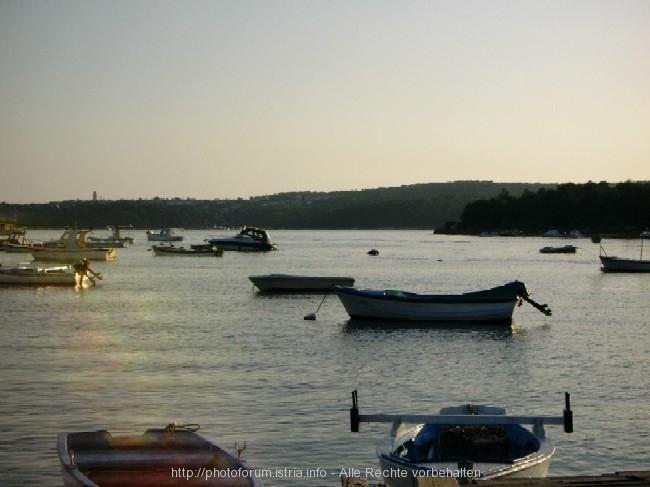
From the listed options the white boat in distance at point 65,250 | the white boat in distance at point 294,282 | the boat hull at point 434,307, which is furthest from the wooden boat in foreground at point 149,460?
the white boat in distance at point 65,250

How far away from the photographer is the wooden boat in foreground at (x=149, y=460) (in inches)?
560

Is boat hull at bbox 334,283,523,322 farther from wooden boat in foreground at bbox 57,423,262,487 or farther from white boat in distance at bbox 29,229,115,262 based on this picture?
white boat in distance at bbox 29,229,115,262

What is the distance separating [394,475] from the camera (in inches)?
590

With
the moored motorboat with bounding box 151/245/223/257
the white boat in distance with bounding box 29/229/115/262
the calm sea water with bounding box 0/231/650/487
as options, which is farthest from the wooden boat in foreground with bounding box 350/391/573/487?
the moored motorboat with bounding box 151/245/223/257

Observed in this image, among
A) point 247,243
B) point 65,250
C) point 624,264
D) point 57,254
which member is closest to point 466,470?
point 624,264

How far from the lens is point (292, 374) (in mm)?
31578

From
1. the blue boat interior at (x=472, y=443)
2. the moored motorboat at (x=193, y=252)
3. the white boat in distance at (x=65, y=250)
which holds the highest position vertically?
the white boat in distance at (x=65, y=250)

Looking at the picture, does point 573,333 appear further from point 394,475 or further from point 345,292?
point 394,475

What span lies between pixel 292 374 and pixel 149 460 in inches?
657

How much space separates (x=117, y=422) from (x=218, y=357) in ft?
40.6

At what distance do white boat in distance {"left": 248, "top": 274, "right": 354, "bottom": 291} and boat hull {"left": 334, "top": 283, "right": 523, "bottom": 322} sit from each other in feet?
59.1

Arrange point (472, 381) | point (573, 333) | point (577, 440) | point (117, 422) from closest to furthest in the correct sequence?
point (577, 440), point (117, 422), point (472, 381), point (573, 333)

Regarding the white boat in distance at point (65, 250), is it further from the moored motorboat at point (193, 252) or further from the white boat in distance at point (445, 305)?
the white boat in distance at point (445, 305)

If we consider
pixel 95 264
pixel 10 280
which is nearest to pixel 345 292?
pixel 10 280
